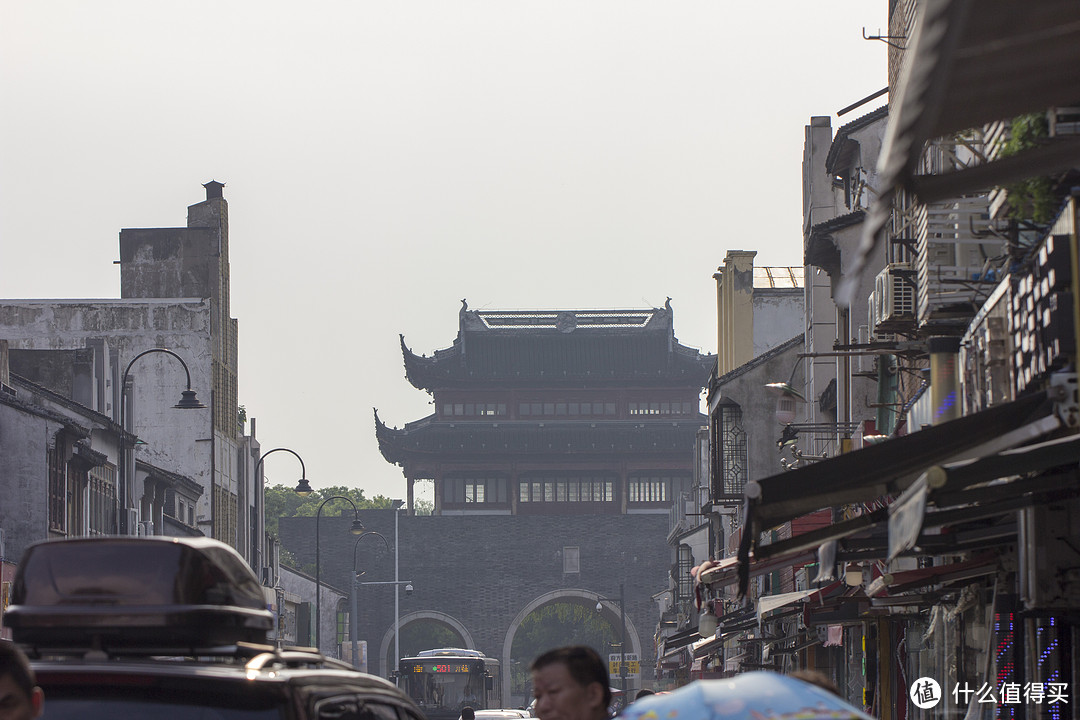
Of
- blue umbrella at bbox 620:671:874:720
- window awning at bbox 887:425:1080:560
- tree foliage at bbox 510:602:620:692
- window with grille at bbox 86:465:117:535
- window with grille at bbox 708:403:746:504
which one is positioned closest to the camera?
blue umbrella at bbox 620:671:874:720

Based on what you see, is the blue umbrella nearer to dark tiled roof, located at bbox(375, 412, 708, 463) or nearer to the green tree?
the green tree

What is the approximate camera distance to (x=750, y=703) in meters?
3.47

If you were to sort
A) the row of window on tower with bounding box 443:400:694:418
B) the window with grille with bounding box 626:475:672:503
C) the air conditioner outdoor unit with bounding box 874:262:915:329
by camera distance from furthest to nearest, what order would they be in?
1. the window with grille with bounding box 626:475:672:503
2. the row of window on tower with bounding box 443:400:694:418
3. the air conditioner outdoor unit with bounding box 874:262:915:329

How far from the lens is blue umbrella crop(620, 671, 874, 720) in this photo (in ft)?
11.3

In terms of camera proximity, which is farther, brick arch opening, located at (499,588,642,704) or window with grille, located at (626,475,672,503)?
window with grille, located at (626,475,672,503)

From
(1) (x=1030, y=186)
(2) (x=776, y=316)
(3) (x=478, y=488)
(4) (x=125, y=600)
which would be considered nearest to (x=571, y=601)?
(3) (x=478, y=488)

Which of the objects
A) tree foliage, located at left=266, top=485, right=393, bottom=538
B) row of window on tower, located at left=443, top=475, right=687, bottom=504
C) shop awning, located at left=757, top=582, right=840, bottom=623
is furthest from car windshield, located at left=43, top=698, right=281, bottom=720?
tree foliage, located at left=266, top=485, right=393, bottom=538

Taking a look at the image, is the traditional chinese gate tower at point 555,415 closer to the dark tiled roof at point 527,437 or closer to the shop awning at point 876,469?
the dark tiled roof at point 527,437

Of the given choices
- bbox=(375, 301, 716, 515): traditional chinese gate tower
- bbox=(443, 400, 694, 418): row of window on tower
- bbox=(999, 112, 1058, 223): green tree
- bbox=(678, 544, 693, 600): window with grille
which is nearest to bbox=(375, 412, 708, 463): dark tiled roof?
bbox=(375, 301, 716, 515): traditional chinese gate tower

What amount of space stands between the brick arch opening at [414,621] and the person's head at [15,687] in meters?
71.7

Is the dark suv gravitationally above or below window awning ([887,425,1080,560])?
below

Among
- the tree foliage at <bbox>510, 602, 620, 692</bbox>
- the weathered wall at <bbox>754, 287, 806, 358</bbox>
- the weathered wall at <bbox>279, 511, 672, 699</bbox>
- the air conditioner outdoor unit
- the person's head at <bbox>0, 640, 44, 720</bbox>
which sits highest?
the weathered wall at <bbox>754, 287, 806, 358</bbox>

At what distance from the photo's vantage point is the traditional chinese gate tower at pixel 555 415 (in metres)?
80.6

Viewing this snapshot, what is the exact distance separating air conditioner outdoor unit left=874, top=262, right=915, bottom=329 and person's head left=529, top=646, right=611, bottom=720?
13.1m
